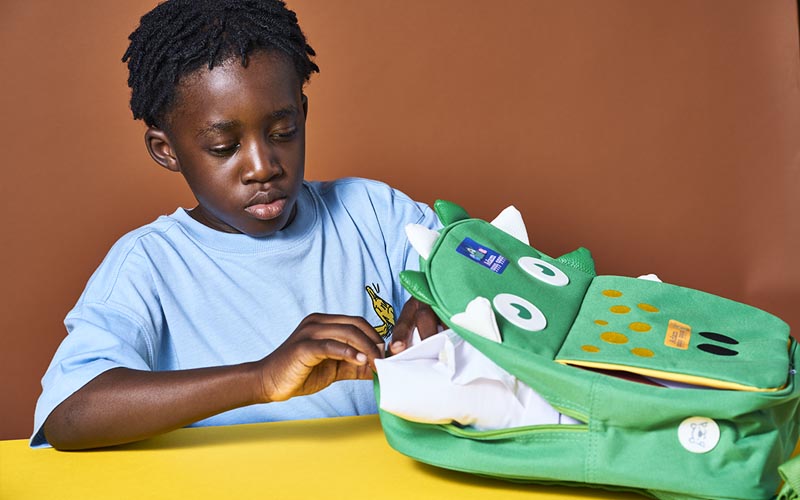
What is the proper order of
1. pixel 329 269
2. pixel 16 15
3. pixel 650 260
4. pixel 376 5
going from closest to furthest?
pixel 329 269, pixel 16 15, pixel 376 5, pixel 650 260

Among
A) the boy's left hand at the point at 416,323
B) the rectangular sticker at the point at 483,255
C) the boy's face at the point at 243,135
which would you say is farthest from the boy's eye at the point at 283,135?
the rectangular sticker at the point at 483,255

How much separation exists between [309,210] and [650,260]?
3.64ft

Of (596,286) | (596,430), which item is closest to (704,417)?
(596,430)

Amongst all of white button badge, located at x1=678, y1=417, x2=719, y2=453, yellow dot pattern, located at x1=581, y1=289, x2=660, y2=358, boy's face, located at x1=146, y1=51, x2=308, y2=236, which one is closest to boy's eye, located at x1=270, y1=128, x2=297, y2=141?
boy's face, located at x1=146, y1=51, x2=308, y2=236

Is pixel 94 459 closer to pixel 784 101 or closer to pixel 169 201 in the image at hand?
pixel 169 201

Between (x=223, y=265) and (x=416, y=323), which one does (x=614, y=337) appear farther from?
(x=223, y=265)

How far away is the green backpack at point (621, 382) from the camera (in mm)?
695

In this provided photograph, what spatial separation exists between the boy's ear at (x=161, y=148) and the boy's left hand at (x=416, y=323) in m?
0.40

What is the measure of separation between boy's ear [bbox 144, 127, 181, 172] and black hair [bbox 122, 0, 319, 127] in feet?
0.05

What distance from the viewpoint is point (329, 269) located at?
51.3 inches

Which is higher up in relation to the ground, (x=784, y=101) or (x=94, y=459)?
(x=784, y=101)

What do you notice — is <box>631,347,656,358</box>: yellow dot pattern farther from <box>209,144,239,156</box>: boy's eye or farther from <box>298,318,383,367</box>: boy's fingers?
<box>209,144,239,156</box>: boy's eye

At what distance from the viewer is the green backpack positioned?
69 centimetres

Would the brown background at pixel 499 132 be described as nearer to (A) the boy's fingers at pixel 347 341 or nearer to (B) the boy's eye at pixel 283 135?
(B) the boy's eye at pixel 283 135
